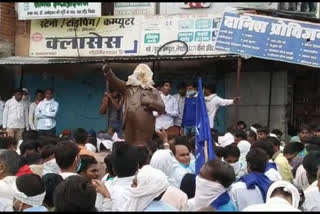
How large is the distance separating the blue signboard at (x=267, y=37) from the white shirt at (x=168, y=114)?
1.66 meters

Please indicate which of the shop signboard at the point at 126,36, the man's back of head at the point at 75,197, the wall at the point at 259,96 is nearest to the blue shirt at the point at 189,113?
the shop signboard at the point at 126,36

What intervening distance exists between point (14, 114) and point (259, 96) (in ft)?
17.7

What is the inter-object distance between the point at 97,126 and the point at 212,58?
374 centimetres

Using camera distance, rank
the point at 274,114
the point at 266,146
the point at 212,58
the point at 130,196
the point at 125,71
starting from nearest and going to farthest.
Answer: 1. the point at 130,196
2. the point at 266,146
3. the point at 212,58
4. the point at 274,114
5. the point at 125,71

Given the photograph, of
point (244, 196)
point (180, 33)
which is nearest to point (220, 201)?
point (244, 196)

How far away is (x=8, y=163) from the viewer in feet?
18.0

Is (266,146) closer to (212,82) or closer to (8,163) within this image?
(8,163)

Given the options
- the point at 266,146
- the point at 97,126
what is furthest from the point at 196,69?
the point at 266,146

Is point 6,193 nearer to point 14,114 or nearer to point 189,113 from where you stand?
point 189,113

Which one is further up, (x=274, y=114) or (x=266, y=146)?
(x=266, y=146)

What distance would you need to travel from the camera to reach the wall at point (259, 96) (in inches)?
527

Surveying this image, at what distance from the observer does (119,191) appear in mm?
4449

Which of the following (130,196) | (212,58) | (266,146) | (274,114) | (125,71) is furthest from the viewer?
(125,71)

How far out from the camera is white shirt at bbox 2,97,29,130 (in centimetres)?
1373
